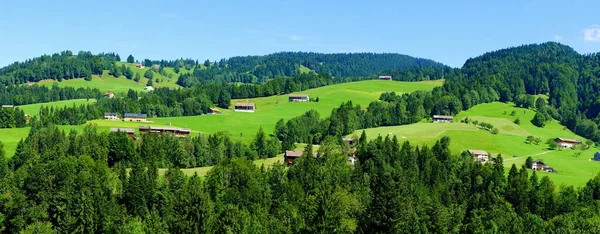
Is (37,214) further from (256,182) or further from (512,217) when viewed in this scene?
(512,217)

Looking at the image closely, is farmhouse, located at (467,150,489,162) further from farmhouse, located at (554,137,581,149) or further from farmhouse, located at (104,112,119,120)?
farmhouse, located at (104,112,119,120)

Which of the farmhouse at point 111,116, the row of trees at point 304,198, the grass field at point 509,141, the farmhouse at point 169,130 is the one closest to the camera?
the row of trees at point 304,198

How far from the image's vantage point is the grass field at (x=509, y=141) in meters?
124

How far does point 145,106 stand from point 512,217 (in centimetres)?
15644

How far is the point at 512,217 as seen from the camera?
71.4m

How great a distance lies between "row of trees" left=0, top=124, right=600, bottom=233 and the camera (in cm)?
6569

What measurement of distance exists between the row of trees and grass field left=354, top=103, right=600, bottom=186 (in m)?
27.1

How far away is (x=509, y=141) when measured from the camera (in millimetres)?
152250

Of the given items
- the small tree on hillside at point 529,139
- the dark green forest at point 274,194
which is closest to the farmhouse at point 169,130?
the dark green forest at point 274,194

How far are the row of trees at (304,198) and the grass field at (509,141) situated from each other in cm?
2706

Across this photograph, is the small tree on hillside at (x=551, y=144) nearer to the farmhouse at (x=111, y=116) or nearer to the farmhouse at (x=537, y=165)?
the farmhouse at (x=537, y=165)

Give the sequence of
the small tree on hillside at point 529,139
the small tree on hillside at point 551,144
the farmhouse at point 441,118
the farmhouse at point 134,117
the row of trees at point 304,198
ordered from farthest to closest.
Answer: the farmhouse at point 134,117 → the farmhouse at point 441,118 → the small tree on hillside at point 529,139 → the small tree on hillside at point 551,144 → the row of trees at point 304,198

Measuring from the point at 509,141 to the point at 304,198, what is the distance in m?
95.2

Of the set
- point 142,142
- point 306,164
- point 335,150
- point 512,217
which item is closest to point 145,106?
point 142,142
